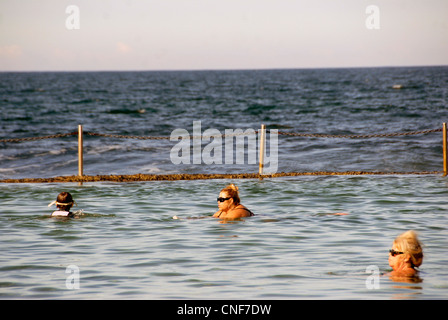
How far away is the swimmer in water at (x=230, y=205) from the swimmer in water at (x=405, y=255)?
4392 millimetres

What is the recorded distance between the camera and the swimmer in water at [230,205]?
1186 cm

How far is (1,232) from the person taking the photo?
11.2m

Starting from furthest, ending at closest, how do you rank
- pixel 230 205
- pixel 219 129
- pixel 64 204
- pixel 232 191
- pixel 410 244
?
pixel 219 129 < pixel 64 204 < pixel 230 205 < pixel 232 191 < pixel 410 244

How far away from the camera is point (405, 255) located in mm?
7680

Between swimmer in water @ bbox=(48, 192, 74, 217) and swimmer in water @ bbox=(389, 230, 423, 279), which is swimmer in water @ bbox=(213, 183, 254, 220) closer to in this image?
swimmer in water @ bbox=(48, 192, 74, 217)

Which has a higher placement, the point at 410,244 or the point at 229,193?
the point at 229,193

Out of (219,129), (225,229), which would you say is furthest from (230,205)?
(219,129)

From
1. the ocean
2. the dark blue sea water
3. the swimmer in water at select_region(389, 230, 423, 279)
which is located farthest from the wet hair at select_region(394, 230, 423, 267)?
the dark blue sea water

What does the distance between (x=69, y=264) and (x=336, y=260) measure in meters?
3.43

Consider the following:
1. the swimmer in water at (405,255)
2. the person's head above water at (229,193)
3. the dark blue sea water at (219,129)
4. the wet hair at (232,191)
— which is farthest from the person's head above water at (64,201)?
the dark blue sea water at (219,129)

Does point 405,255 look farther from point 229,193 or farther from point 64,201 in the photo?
point 64,201

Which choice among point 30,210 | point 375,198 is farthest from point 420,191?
point 30,210

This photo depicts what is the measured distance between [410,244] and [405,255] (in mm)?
155
